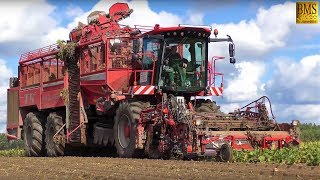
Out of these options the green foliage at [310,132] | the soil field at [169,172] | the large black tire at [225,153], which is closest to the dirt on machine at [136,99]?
the large black tire at [225,153]

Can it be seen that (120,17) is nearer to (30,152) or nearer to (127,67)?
(127,67)

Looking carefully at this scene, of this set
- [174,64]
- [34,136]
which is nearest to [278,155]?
[174,64]

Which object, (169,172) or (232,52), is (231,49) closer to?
(232,52)

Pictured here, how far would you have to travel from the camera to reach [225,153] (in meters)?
12.2

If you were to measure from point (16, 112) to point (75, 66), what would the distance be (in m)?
4.86

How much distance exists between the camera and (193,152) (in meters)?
12.7

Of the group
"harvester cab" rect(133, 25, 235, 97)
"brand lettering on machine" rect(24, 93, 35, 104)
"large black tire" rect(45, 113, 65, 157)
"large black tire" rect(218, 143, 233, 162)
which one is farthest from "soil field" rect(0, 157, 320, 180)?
"brand lettering on machine" rect(24, 93, 35, 104)

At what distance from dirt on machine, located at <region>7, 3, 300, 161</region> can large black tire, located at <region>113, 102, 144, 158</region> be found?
0.03 meters

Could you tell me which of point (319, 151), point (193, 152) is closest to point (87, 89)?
point (193, 152)

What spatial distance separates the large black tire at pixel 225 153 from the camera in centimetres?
1206

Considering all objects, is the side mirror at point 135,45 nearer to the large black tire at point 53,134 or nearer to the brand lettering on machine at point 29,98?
the large black tire at point 53,134

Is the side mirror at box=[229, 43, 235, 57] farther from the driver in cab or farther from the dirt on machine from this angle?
the driver in cab

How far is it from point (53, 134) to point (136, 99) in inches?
192

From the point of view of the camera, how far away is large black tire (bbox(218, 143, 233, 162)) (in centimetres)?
1206
